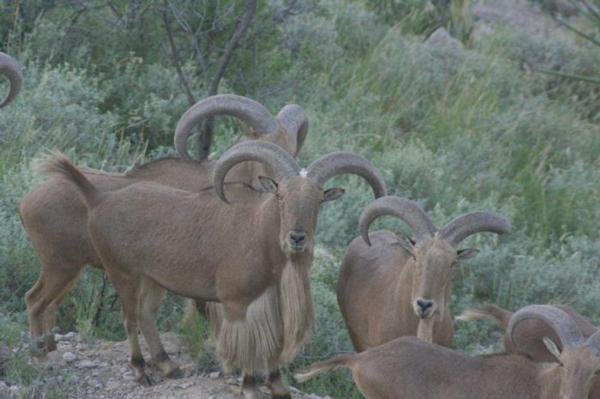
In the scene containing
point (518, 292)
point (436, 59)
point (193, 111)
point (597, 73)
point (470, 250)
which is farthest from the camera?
point (597, 73)

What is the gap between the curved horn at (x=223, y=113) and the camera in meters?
9.20

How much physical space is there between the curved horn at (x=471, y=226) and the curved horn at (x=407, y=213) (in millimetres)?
110

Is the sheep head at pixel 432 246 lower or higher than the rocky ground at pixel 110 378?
higher

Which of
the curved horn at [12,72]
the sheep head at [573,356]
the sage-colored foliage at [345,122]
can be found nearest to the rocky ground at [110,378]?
the sage-colored foliage at [345,122]

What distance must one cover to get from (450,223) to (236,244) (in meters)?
1.40

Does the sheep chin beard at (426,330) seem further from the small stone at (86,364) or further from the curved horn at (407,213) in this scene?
the small stone at (86,364)

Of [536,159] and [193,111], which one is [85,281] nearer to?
[193,111]

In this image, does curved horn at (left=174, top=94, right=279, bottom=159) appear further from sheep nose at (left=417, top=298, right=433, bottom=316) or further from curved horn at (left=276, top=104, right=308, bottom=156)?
sheep nose at (left=417, top=298, right=433, bottom=316)

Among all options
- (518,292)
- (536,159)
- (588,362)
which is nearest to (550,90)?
(536,159)

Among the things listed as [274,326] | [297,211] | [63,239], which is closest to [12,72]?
[63,239]

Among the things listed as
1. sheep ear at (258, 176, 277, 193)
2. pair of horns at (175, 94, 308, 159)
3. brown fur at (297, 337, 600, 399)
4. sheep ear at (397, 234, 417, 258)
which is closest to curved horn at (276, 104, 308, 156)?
pair of horns at (175, 94, 308, 159)

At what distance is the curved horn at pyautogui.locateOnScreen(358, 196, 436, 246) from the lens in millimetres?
8180

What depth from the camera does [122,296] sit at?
8672 mm

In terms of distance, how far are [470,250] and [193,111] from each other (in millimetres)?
2369
